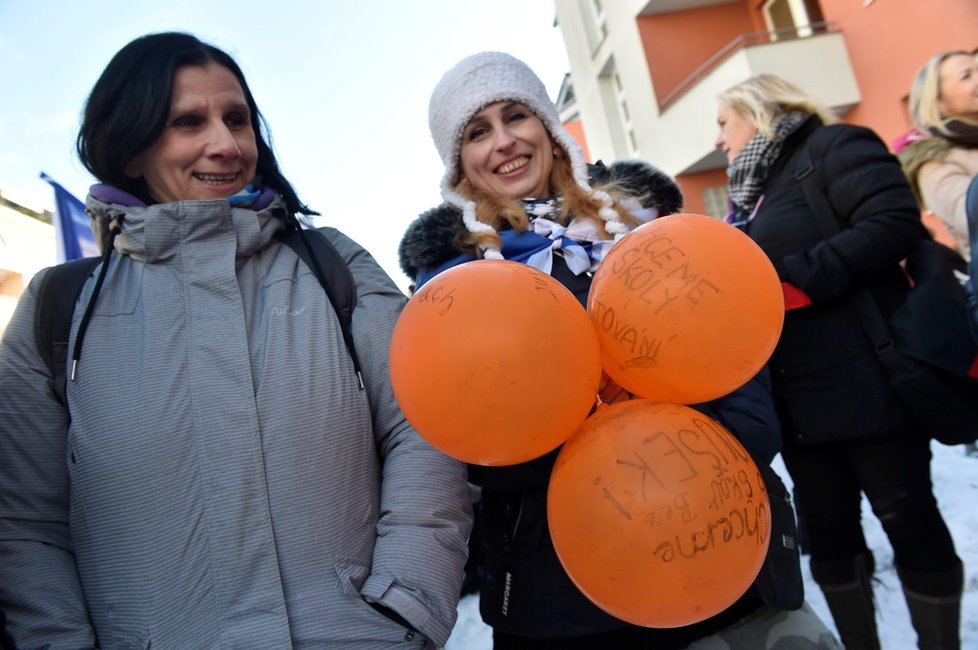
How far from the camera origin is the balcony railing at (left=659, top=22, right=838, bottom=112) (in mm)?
8891

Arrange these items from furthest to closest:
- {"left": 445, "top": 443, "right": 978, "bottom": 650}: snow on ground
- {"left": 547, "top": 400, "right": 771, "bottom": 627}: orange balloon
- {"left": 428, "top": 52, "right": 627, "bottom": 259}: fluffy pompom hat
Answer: {"left": 445, "top": 443, "right": 978, "bottom": 650}: snow on ground, {"left": 428, "top": 52, "right": 627, "bottom": 259}: fluffy pompom hat, {"left": 547, "top": 400, "right": 771, "bottom": 627}: orange balloon

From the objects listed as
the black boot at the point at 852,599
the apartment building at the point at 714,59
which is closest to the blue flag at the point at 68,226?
the black boot at the point at 852,599

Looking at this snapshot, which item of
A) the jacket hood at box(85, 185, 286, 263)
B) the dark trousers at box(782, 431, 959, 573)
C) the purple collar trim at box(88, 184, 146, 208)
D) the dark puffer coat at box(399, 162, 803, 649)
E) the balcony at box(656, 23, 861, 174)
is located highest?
the balcony at box(656, 23, 861, 174)

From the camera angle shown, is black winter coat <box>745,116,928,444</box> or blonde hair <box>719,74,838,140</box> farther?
blonde hair <box>719,74,838,140</box>

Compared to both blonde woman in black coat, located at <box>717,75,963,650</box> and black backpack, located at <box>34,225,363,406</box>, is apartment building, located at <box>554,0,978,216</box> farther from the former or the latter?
black backpack, located at <box>34,225,363,406</box>

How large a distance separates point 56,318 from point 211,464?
0.50 m

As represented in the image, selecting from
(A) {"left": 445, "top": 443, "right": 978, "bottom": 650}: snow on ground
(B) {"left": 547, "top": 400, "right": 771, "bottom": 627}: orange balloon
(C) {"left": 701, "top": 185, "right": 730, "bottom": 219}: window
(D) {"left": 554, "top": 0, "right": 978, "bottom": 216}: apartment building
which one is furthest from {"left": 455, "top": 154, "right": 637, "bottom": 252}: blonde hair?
(C) {"left": 701, "top": 185, "right": 730, "bottom": 219}: window

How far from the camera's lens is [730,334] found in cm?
102

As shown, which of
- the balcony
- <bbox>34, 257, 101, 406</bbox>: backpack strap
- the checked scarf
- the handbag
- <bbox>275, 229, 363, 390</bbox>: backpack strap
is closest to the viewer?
<bbox>34, 257, 101, 406</bbox>: backpack strap

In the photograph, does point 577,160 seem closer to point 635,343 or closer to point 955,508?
point 635,343

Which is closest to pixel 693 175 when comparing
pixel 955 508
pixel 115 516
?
pixel 955 508

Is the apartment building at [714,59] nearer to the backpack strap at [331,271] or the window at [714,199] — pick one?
the window at [714,199]

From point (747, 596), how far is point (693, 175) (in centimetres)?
1091

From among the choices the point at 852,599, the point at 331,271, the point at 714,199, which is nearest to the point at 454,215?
the point at 331,271
